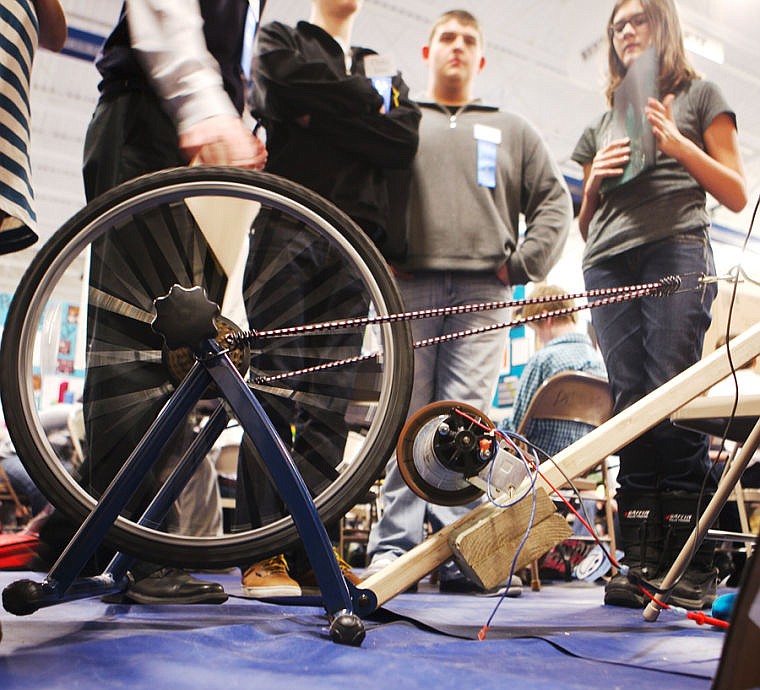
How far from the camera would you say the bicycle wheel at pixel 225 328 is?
103cm

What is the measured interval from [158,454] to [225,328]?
0.21 m

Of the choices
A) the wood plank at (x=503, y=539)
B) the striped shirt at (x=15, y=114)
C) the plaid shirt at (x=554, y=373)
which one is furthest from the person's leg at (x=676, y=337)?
the striped shirt at (x=15, y=114)

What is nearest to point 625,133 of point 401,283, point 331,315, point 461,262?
point 461,262

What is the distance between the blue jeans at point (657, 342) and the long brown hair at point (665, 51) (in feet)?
1.70

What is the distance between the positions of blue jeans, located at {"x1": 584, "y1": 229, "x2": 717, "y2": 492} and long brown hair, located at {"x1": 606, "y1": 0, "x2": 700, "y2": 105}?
1.70 ft

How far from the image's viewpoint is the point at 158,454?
3.03ft

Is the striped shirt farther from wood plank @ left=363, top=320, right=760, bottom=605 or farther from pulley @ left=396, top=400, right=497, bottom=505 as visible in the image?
wood plank @ left=363, top=320, right=760, bottom=605

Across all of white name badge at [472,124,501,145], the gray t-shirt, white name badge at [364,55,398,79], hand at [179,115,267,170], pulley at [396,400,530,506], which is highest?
white name badge at [364,55,398,79]

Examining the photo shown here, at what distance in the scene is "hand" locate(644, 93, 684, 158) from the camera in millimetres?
2033

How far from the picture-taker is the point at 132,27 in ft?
4.40

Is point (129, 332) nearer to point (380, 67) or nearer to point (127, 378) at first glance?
point (127, 378)

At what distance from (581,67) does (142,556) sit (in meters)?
4.00

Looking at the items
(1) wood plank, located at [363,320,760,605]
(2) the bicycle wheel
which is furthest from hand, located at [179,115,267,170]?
(1) wood plank, located at [363,320,760,605]

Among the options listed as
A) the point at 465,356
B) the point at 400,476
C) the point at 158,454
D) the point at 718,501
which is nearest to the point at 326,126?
the point at 465,356
